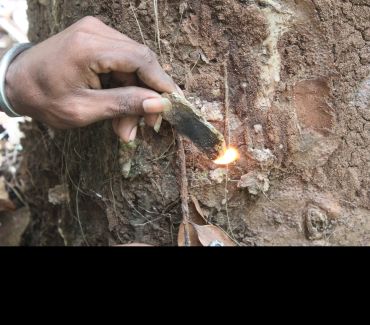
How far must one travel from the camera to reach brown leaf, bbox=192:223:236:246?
1.53 metres

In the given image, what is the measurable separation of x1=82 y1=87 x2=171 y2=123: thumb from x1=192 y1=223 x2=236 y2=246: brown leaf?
15.2 inches

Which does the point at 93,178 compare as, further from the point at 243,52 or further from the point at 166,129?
the point at 243,52

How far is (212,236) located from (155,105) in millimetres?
443

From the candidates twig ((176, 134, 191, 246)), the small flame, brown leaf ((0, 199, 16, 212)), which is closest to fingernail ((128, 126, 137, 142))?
twig ((176, 134, 191, 246))

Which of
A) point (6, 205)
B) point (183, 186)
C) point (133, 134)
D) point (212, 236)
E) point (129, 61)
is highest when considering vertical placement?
point (129, 61)

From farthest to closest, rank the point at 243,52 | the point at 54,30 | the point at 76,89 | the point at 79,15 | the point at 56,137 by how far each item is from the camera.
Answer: the point at 56,137 < the point at 54,30 < the point at 79,15 < the point at 243,52 < the point at 76,89

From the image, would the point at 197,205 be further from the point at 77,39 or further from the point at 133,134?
the point at 77,39

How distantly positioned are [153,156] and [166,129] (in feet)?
0.35

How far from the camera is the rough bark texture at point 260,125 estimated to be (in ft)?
5.18

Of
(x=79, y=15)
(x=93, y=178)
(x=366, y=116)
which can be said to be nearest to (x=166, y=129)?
(x=93, y=178)

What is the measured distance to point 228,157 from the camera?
1.62 m

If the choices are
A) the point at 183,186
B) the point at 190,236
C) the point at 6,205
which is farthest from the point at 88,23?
the point at 6,205

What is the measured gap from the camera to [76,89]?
1477 mm

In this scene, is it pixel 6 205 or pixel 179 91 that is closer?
pixel 179 91
